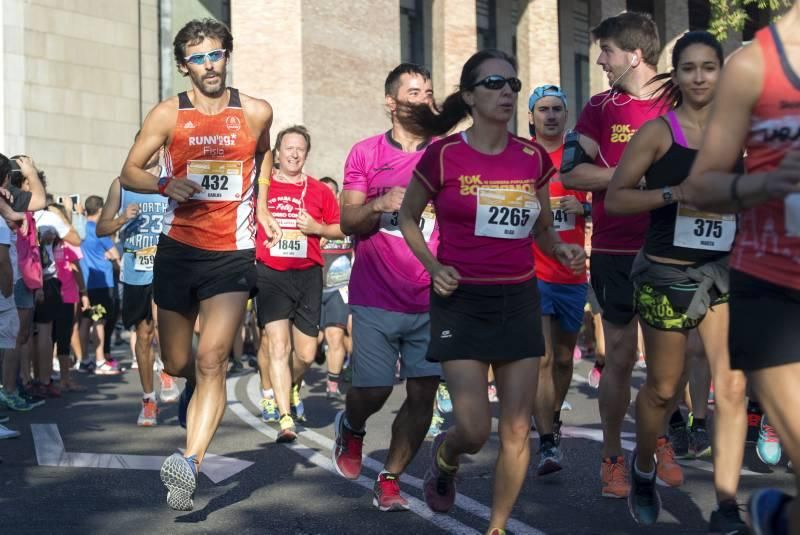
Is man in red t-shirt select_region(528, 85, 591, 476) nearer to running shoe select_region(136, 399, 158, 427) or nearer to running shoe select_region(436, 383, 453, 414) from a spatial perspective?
running shoe select_region(436, 383, 453, 414)

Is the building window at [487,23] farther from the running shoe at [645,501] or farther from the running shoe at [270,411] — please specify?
the running shoe at [645,501]

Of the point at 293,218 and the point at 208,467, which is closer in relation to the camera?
the point at 208,467

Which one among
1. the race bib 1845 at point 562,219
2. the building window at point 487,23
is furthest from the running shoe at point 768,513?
the building window at point 487,23

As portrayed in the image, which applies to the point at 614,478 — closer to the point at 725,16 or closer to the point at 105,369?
the point at 105,369

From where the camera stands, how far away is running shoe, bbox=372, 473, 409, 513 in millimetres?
6961

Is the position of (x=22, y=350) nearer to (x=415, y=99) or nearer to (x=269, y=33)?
(x=415, y=99)

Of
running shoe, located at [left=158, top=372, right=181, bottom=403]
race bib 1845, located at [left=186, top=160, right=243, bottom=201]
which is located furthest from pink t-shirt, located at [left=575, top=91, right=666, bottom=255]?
running shoe, located at [left=158, top=372, right=181, bottom=403]

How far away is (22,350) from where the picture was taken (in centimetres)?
1324

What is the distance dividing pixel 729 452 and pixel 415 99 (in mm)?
2627

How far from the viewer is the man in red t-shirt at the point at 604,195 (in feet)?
23.8

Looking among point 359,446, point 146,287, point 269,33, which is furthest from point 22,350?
point 269,33

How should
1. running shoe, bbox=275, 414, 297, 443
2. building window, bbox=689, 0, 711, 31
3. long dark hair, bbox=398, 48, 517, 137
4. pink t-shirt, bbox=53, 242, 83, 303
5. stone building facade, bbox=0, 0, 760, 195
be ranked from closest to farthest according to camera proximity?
long dark hair, bbox=398, 48, 517, 137 → running shoe, bbox=275, 414, 297, 443 → pink t-shirt, bbox=53, 242, 83, 303 → stone building facade, bbox=0, 0, 760, 195 → building window, bbox=689, 0, 711, 31

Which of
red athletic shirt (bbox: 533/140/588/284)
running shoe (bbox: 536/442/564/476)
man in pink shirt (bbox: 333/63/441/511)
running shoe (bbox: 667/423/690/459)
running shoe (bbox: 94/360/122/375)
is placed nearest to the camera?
man in pink shirt (bbox: 333/63/441/511)

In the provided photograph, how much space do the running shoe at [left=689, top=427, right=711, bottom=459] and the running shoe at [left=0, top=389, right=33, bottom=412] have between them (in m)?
6.24
